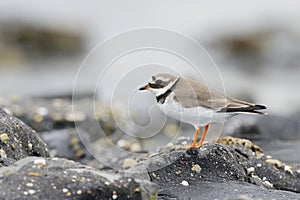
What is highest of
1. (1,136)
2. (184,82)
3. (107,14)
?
(184,82)

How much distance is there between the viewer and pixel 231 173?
21.7 ft

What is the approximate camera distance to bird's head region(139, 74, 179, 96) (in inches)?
250

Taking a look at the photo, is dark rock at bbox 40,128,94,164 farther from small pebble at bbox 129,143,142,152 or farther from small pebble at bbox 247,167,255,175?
small pebble at bbox 247,167,255,175

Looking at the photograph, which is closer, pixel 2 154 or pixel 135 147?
pixel 2 154

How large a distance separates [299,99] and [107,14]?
56.7 feet

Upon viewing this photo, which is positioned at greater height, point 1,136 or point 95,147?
point 1,136

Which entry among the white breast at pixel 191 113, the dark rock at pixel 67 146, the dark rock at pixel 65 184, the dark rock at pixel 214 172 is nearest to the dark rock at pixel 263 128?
the dark rock at pixel 67 146

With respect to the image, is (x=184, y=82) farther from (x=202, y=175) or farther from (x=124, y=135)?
(x=124, y=135)

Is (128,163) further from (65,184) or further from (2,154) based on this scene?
(65,184)

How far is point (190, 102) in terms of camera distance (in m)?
6.37

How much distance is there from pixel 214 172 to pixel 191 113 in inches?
25.7

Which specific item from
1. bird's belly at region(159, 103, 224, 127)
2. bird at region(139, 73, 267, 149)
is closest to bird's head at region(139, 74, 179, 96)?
bird at region(139, 73, 267, 149)

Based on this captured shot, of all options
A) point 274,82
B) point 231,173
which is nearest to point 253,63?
point 274,82

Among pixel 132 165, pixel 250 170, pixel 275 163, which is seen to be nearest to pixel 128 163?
pixel 132 165
